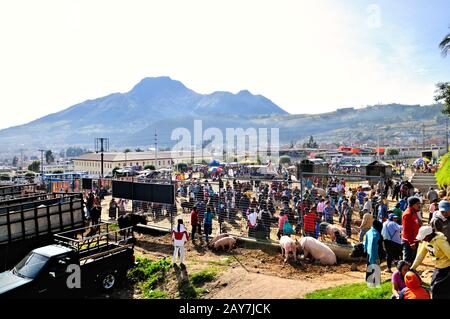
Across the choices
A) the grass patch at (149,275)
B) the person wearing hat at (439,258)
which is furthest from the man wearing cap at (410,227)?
the grass patch at (149,275)

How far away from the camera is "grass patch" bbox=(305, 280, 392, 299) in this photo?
7.31 m

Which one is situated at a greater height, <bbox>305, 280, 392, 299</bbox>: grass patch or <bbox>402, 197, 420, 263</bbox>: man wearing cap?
<bbox>402, 197, 420, 263</bbox>: man wearing cap

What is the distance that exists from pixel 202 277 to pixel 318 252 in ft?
12.7

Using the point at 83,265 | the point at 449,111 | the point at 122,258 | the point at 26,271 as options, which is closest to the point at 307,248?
the point at 122,258

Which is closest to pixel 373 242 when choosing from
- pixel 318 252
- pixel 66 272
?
pixel 318 252

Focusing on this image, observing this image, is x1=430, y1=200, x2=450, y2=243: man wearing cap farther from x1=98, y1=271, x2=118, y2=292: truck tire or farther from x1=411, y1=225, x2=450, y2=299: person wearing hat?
x1=98, y1=271, x2=118, y2=292: truck tire

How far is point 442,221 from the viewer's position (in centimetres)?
596

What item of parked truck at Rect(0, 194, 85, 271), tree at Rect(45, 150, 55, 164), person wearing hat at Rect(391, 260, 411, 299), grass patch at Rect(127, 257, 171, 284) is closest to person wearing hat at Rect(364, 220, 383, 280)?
person wearing hat at Rect(391, 260, 411, 299)

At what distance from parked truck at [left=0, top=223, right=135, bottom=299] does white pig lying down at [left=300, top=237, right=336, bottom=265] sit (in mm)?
5779

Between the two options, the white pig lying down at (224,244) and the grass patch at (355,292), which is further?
the white pig lying down at (224,244)

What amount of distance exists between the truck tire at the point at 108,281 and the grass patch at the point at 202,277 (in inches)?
97.2

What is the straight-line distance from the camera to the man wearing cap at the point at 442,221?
5883mm

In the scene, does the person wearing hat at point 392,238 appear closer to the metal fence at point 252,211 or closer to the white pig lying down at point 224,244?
the metal fence at point 252,211
